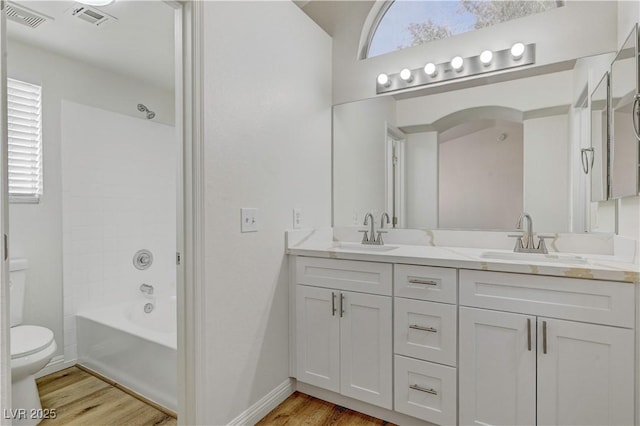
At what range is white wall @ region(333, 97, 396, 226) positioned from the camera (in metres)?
2.40

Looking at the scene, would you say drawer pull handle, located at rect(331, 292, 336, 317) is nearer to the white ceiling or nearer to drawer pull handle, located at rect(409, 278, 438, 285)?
drawer pull handle, located at rect(409, 278, 438, 285)

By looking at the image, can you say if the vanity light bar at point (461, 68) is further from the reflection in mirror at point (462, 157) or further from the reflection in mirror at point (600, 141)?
the reflection in mirror at point (600, 141)

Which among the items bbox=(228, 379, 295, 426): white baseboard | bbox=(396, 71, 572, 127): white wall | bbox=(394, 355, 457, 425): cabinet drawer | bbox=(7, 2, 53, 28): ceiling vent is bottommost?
bbox=(228, 379, 295, 426): white baseboard

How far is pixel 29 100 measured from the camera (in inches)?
95.6

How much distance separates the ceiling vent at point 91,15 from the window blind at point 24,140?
0.71 m

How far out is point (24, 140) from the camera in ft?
7.89

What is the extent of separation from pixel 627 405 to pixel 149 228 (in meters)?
3.31

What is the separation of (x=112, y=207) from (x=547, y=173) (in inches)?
123

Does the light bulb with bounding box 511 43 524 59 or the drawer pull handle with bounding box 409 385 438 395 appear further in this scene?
the light bulb with bounding box 511 43 524 59

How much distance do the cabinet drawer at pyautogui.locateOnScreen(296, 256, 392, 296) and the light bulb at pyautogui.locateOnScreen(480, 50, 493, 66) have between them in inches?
52.4

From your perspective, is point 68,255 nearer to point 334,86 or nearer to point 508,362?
point 334,86

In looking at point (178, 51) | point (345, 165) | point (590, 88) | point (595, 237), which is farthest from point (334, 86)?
point (595, 237)

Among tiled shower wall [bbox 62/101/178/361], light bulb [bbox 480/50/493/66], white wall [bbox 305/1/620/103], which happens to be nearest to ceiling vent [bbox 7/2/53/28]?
tiled shower wall [bbox 62/101/178/361]

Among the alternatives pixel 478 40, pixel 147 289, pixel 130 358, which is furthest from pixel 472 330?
pixel 147 289
